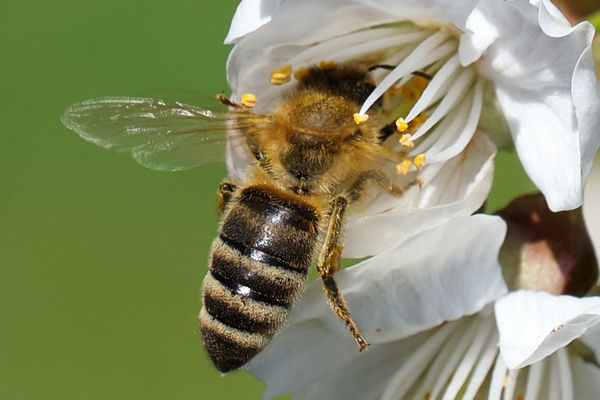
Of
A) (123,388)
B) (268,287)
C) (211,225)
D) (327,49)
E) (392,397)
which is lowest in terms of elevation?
(123,388)

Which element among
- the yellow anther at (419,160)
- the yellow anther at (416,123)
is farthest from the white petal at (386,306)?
the yellow anther at (416,123)

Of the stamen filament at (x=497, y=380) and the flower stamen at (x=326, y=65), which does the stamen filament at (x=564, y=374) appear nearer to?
the stamen filament at (x=497, y=380)

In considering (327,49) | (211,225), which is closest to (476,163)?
(327,49)

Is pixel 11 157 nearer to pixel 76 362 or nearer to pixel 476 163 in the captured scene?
pixel 76 362

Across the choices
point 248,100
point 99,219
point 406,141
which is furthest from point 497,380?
point 99,219

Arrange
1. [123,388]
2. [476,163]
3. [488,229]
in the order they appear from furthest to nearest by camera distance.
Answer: [123,388] → [476,163] → [488,229]

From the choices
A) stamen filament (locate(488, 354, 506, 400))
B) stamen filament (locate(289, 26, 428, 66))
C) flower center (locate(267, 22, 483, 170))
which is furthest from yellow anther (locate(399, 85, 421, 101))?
stamen filament (locate(488, 354, 506, 400))

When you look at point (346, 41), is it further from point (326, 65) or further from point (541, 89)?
point (541, 89)
